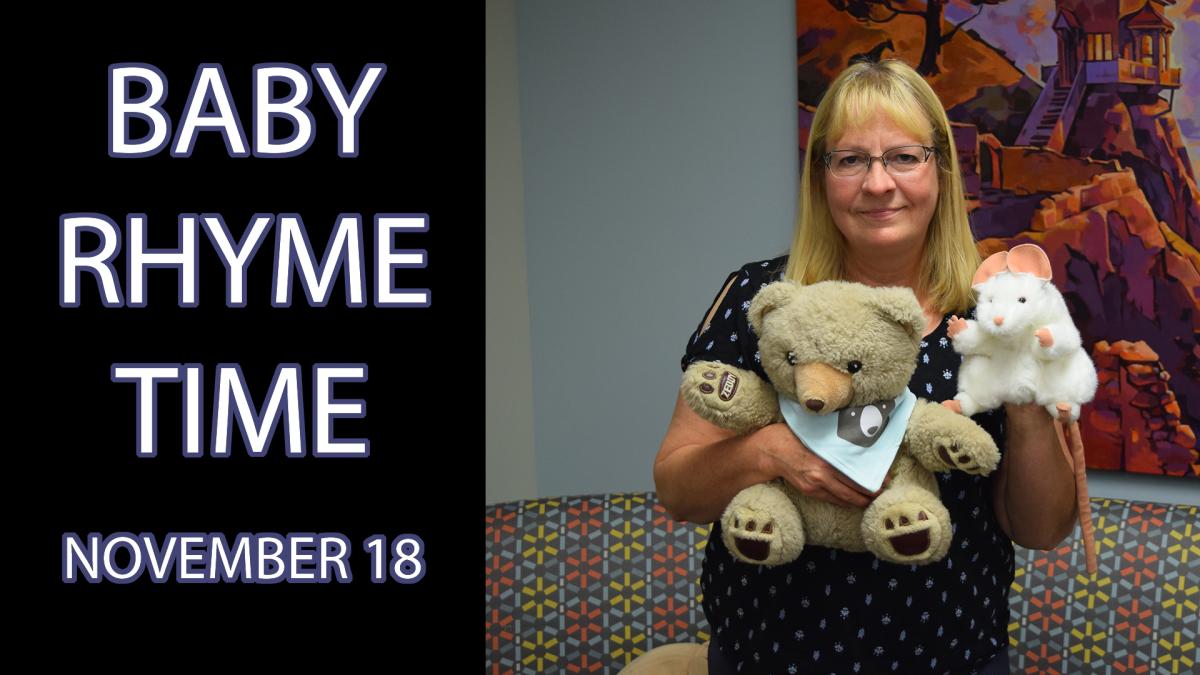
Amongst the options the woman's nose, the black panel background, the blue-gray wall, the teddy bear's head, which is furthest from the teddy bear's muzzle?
the blue-gray wall

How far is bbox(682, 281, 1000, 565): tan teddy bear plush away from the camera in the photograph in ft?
3.81

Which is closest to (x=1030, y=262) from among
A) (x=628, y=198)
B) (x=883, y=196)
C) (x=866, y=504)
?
(x=883, y=196)

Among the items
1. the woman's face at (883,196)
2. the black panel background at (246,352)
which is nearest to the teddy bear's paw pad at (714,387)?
the woman's face at (883,196)

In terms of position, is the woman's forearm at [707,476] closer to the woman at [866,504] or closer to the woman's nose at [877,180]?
the woman at [866,504]

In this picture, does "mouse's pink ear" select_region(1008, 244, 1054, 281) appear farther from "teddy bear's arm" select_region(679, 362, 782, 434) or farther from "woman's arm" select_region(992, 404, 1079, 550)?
"teddy bear's arm" select_region(679, 362, 782, 434)

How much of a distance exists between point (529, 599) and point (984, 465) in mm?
1117

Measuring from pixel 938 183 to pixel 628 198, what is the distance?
1242 mm

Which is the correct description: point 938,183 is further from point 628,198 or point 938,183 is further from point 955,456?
point 628,198

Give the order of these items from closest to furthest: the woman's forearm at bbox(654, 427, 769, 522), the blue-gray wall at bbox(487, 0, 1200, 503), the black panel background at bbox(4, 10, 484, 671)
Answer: the woman's forearm at bbox(654, 427, 769, 522) → the black panel background at bbox(4, 10, 484, 671) → the blue-gray wall at bbox(487, 0, 1200, 503)

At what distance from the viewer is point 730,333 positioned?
137cm

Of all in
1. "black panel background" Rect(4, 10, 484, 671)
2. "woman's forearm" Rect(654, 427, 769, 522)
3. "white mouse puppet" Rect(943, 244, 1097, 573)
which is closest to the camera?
"white mouse puppet" Rect(943, 244, 1097, 573)

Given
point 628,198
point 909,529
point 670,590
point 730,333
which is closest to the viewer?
point 909,529

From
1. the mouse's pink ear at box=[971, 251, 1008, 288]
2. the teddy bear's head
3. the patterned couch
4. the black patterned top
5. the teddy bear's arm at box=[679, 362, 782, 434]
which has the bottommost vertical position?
the patterned couch

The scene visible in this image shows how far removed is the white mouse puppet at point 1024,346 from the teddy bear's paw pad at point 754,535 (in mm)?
227
